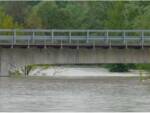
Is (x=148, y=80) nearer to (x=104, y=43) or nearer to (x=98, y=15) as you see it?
(x=104, y=43)

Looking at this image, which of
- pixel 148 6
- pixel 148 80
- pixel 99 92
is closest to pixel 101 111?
pixel 99 92

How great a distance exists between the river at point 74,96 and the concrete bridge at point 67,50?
795 cm

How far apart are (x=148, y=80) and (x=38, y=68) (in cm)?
2091

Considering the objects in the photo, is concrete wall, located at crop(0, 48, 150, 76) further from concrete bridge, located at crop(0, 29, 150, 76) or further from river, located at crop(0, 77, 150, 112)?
river, located at crop(0, 77, 150, 112)

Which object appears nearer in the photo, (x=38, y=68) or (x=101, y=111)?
(x=101, y=111)

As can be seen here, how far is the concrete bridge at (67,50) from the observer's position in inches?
3204

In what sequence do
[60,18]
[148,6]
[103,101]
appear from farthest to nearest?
[60,18] → [148,6] → [103,101]

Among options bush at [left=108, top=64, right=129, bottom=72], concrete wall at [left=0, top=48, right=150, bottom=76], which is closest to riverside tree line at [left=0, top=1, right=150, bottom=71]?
bush at [left=108, top=64, right=129, bottom=72]

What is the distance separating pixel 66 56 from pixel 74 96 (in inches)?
1045

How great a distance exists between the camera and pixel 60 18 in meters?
132

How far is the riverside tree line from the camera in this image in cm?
10714

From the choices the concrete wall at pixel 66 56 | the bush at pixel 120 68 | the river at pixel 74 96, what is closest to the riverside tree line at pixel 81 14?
the bush at pixel 120 68

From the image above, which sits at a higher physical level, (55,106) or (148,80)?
(55,106)

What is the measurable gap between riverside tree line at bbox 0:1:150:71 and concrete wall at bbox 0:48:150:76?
18.3m
